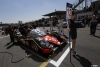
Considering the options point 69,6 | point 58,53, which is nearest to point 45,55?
point 58,53

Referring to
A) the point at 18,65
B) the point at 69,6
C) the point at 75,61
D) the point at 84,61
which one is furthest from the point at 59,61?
the point at 69,6

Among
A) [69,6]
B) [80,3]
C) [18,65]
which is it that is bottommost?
[18,65]

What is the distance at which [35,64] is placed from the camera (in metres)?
4.55

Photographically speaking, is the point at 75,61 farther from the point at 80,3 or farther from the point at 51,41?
the point at 80,3

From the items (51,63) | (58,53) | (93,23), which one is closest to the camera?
(51,63)

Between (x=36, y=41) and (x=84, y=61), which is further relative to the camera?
(x=36, y=41)


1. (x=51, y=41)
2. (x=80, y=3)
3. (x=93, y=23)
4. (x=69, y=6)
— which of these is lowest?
(x=51, y=41)

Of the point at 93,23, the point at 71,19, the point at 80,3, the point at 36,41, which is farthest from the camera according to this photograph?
the point at 80,3

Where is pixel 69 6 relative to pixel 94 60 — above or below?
above

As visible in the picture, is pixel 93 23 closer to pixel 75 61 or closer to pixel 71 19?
pixel 71 19

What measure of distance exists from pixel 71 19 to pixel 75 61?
1706mm

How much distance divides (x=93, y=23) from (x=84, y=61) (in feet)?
16.5

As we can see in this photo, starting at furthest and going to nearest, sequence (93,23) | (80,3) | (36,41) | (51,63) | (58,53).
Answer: (80,3) < (93,23) < (36,41) < (58,53) < (51,63)

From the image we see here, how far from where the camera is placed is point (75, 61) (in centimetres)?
427
